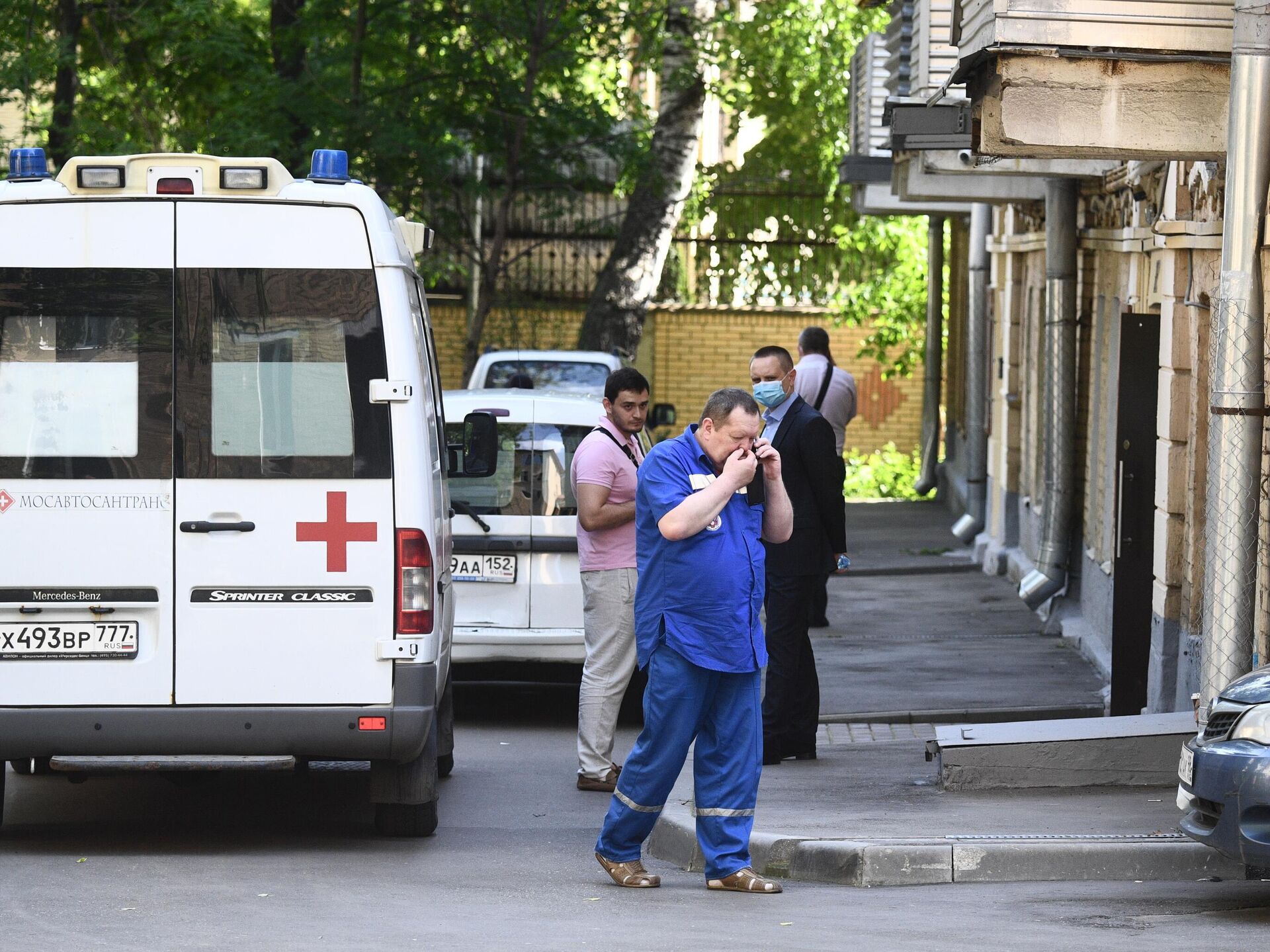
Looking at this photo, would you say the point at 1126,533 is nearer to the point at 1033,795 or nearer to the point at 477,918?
the point at 1033,795

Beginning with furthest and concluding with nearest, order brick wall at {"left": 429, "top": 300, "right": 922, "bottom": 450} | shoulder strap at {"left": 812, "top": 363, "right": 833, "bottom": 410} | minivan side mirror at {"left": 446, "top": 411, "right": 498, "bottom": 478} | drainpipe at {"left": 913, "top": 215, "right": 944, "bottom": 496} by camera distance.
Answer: brick wall at {"left": 429, "top": 300, "right": 922, "bottom": 450} → drainpipe at {"left": 913, "top": 215, "right": 944, "bottom": 496} → shoulder strap at {"left": 812, "top": 363, "right": 833, "bottom": 410} → minivan side mirror at {"left": 446, "top": 411, "right": 498, "bottom": 478}

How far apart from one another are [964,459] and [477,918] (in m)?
16.7

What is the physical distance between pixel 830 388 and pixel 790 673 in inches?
215

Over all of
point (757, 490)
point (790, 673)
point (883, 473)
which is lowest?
point (790, 673)

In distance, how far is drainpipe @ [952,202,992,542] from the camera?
20156 millimetres

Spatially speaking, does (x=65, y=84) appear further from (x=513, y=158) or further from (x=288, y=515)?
(x=288, y=515)

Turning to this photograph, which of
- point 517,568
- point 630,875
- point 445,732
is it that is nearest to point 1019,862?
point 630,875

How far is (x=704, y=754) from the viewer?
6961mm

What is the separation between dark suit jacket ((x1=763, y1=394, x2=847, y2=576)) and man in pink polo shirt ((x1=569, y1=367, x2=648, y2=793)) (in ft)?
2.58

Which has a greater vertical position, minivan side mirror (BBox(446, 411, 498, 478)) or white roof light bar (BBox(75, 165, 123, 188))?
white roof light bar (BBox(75, 165, 123, 188))

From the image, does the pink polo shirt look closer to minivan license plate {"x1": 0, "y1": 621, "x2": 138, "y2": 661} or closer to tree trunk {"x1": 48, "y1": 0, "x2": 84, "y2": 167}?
minivan license plate {"x1": 0, "y1": 621, "x2": 138, "y2": 661}

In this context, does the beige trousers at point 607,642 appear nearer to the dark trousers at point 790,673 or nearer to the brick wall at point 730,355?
the dark trousers at point 790,673

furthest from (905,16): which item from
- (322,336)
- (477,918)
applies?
(477,918)

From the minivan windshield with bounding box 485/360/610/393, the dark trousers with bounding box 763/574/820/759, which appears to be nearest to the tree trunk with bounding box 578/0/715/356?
the minivan windshield with bounding box 485/360/610/393
